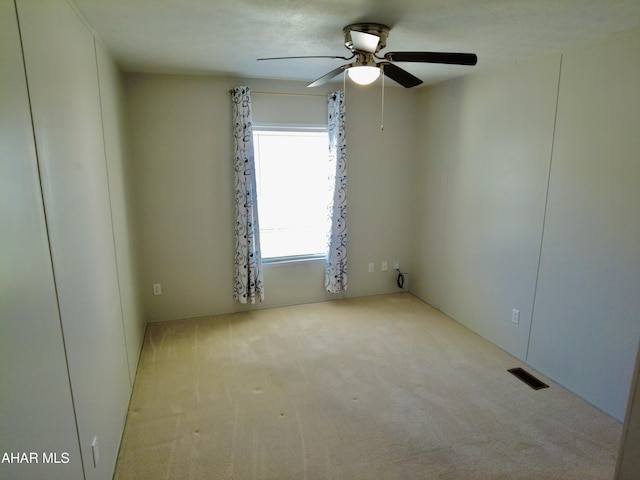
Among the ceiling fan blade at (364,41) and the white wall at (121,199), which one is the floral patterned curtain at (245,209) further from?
the ceiling fan blade at (364,41)

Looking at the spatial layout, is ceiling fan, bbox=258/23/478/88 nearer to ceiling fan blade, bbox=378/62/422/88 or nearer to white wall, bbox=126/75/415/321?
ceiling fan blade, bbox=378/62/422/88

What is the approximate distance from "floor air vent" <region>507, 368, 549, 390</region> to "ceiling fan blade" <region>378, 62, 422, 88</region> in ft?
7.74

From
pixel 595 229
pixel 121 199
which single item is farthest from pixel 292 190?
pixel 595 229

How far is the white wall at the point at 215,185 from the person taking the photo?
11.5 ft

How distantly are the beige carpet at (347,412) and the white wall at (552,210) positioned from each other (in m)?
0.36

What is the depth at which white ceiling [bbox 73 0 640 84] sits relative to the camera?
1840 mm

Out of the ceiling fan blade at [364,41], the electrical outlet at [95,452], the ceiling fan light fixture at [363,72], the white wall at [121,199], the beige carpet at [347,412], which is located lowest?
the beige carpet at [347,412]

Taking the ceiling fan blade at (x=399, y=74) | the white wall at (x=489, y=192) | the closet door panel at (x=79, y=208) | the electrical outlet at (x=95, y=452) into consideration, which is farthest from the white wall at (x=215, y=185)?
the electrical outlet at (x=95, y=452)

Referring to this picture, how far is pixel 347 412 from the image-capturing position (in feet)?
8.03

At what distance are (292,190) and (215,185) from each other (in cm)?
85

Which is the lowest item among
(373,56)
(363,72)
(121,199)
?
(121,199)

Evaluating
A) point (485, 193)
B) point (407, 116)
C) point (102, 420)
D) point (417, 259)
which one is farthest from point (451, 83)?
point (102, 420)

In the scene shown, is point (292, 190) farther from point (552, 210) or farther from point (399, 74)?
point (552, 210)

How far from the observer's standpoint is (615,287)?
7.66 feet
